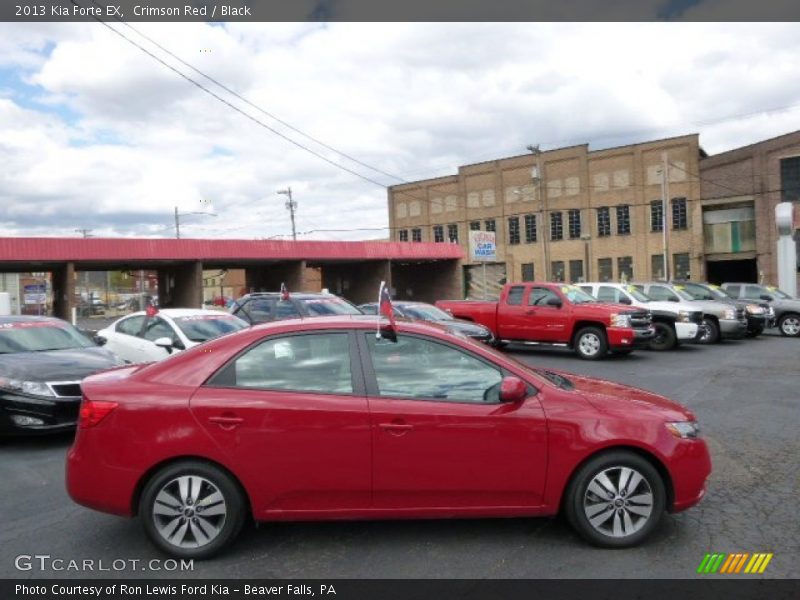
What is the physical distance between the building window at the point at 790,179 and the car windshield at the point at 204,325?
38987 millimetres

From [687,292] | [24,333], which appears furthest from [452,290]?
[24,333]

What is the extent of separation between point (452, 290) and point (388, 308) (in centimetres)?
3605

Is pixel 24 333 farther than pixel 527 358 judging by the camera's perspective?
No

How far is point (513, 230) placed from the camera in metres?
53.5

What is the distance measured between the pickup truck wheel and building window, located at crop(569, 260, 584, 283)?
36079mm

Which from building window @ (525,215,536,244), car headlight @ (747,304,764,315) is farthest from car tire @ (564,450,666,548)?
building window @ (525,215,536,244)

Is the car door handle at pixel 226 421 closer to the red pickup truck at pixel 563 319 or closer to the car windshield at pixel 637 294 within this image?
the red pickup truck at pixel 563 319

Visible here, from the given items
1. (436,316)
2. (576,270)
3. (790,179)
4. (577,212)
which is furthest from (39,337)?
(577,212)

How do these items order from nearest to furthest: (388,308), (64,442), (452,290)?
(388,308) → (64,442) → (452,290)

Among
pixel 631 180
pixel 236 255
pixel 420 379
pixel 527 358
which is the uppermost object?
pixel 631 180

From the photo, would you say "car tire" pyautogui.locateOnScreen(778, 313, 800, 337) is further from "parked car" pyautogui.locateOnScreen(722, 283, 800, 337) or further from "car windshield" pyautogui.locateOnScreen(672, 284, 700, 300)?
"car windshield" pyautogui.locateOnScreen(672, 284, 700, 300)

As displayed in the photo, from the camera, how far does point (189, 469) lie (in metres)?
4.06

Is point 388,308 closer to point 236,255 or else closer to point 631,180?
point 236,255
